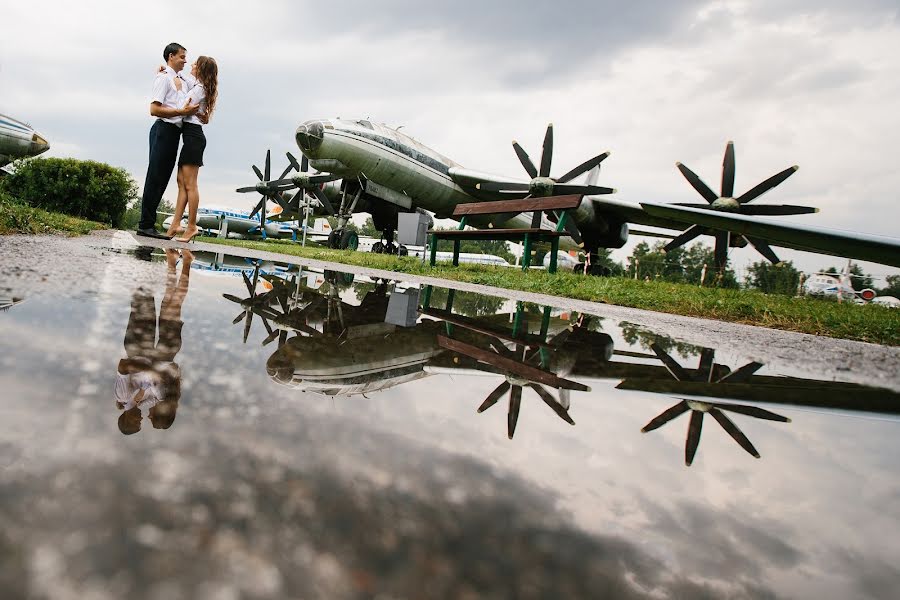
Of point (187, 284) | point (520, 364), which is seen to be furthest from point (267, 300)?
point (520, 364)

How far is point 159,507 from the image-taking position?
1.52 feet

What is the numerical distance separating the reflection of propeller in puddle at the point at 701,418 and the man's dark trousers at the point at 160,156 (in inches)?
189

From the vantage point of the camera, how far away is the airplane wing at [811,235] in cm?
568

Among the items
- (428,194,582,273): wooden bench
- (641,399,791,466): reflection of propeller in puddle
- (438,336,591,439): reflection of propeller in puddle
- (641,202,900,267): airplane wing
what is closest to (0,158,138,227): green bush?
(428,194,582,273): wooden bench

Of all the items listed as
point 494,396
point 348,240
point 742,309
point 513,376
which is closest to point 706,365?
point 513,376

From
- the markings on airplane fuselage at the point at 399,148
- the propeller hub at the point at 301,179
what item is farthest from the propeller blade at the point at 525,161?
the propeller hub at the point at 301,179

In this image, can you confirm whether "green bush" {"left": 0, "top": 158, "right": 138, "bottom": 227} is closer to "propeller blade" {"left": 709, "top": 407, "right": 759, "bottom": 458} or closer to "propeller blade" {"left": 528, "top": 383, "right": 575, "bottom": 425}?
"propeller blade" {"left": 528, "top": 383, "right": 575, "bottom": 425}

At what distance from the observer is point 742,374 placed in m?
1.97

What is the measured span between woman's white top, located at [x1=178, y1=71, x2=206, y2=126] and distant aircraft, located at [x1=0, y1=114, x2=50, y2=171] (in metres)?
8.16

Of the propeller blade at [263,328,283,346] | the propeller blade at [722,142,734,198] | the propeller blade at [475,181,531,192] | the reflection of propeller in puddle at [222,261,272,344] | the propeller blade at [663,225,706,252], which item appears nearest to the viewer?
the propeller blade at [263,328,283,346]

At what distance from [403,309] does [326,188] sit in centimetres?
1989

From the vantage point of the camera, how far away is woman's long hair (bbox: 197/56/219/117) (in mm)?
4703

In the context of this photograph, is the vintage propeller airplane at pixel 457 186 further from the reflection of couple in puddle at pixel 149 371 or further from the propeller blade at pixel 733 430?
the reflection of couple in puddle at pixel 149 371

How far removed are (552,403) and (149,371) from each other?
0.85 metres
